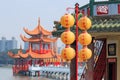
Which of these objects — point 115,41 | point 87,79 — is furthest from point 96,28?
point 87,79

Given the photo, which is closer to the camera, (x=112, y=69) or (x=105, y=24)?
(x=105, y=24)

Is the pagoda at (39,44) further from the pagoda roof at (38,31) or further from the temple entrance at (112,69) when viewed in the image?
the temple entrance at (112,69)

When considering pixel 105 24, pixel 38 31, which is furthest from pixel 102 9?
pixel 38 31

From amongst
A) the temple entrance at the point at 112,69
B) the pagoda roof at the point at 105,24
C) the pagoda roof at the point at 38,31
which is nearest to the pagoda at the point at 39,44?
the pagoda roof at the point at 38,31

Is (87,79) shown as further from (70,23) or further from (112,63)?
(70,23)

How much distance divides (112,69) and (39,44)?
2541 inches

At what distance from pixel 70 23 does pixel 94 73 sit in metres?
4.54

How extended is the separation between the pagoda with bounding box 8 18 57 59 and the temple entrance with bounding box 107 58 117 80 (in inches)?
2368

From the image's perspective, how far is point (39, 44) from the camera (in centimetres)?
7706

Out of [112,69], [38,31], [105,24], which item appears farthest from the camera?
[38,31]

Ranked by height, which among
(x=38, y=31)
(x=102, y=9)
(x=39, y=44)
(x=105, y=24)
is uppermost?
(x=102, y=9)

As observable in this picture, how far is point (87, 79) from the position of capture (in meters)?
→ 12.9

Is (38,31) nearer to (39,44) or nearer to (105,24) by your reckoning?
(39,44)

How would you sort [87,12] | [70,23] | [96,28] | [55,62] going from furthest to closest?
[55,62]
[87,12]
[96,28]
[70,23]
